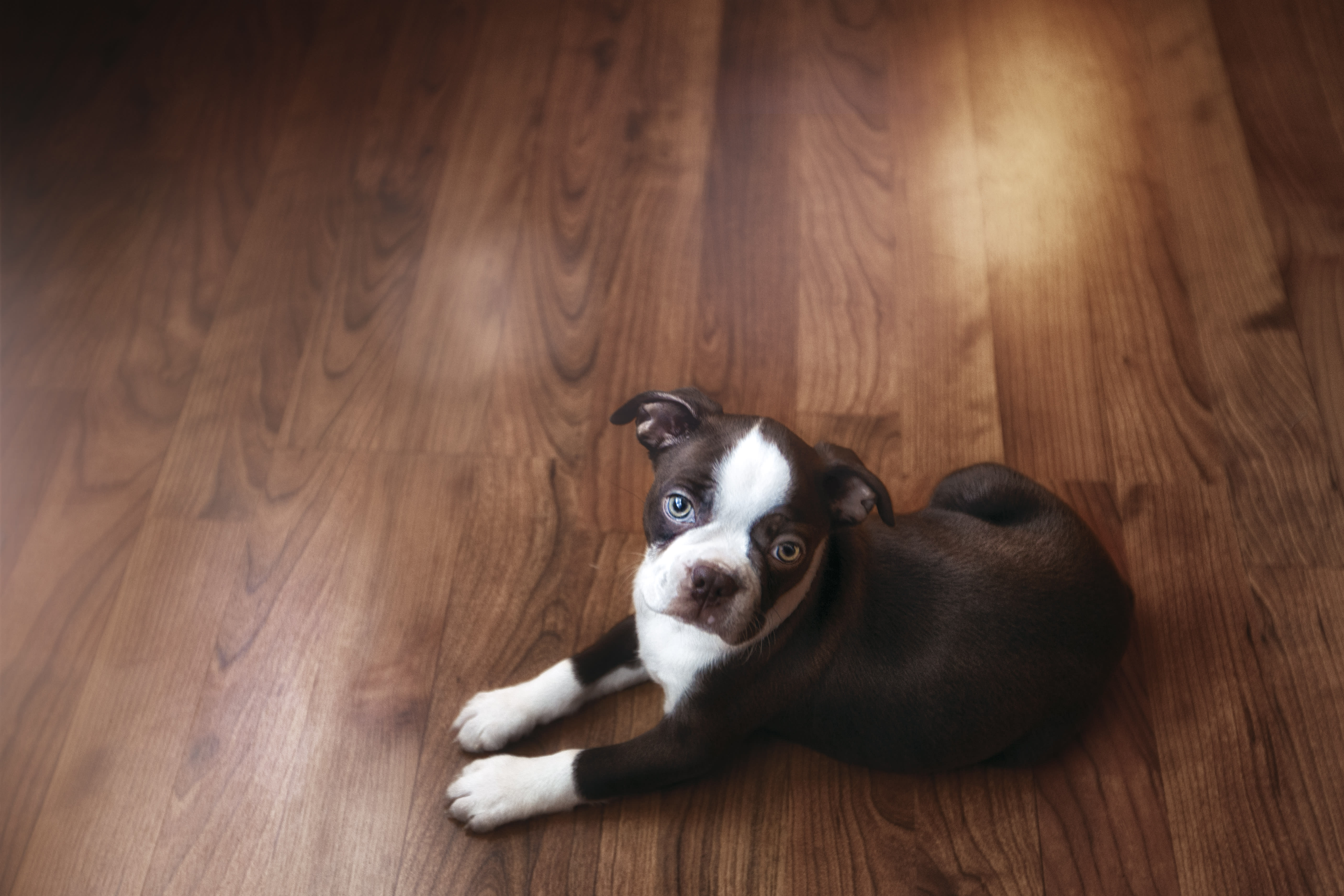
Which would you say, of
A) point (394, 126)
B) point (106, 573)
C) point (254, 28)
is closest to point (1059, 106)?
point (394, 126)

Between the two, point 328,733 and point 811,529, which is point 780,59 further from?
point 328,733

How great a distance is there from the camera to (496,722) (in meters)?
2.03

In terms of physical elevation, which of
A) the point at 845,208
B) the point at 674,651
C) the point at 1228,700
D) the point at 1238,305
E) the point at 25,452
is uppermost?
the point at 25,452

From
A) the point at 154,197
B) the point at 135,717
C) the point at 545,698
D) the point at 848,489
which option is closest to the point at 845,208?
the point at 848,489

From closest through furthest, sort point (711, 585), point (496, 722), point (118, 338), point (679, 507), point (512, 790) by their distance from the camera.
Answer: point (711, 585)
point (679, 507)
point (512, 790)
point (496, 722)
point (118, 338)

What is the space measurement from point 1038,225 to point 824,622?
158 centimetres

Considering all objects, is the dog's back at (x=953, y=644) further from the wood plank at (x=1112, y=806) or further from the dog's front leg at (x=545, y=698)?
the dog's front leg at (x=545, y=698)

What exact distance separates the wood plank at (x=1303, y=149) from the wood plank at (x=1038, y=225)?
445 millimetres

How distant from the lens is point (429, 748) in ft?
6.78

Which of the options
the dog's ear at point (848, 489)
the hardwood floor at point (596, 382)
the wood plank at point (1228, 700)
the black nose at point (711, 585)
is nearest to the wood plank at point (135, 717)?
the hardwood floor at point (596, 382)

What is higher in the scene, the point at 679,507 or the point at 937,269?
the point at 679,507

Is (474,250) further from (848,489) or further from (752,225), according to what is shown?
(848,489)

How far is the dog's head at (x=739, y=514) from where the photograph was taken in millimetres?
1596

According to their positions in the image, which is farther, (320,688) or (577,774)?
(320,688)
